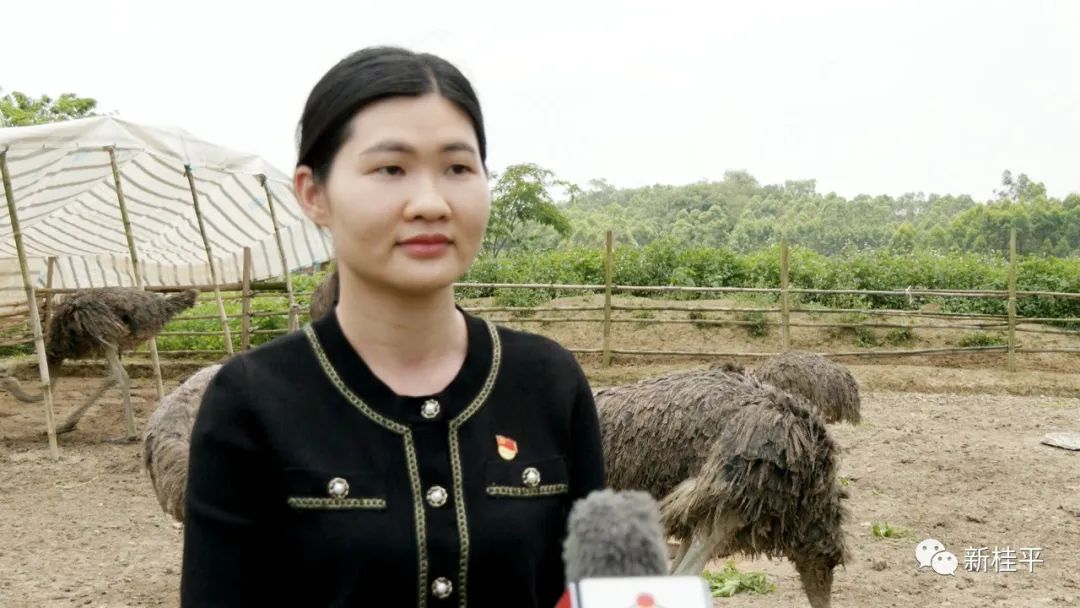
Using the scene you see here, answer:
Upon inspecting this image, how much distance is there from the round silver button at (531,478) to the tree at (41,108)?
19199 mm

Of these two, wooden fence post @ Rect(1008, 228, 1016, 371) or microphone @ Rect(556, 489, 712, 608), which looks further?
wooden fence post @ Rect(1008, 228, 1016, 371)

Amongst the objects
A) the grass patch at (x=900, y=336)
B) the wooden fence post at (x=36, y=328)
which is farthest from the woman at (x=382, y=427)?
the grass patch at (x=900, y=336)

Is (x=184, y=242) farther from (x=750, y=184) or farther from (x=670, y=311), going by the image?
(x=750, y=184)

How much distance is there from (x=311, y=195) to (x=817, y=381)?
3.66 meters

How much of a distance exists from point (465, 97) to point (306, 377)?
1.16 ft

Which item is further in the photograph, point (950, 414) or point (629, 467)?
point (950, 414)

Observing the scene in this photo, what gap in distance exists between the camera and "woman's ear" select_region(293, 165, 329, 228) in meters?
1.17

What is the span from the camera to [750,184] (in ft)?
163

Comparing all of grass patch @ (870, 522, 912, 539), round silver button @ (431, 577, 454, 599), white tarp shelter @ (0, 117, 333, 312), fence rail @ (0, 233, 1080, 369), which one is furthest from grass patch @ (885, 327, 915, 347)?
round silver button @ (431, 577, 454, 599)

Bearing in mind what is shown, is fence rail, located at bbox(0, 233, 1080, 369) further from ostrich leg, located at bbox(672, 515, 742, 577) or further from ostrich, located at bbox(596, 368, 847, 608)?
ostrich leg, located at bbox(672, 515, 742, 577)

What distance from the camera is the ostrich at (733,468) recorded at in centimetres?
314

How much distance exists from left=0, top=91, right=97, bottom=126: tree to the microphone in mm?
19420

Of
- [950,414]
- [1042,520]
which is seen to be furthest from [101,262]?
[1042,520]

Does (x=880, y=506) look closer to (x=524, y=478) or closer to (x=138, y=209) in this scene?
(x=524, y=478)
